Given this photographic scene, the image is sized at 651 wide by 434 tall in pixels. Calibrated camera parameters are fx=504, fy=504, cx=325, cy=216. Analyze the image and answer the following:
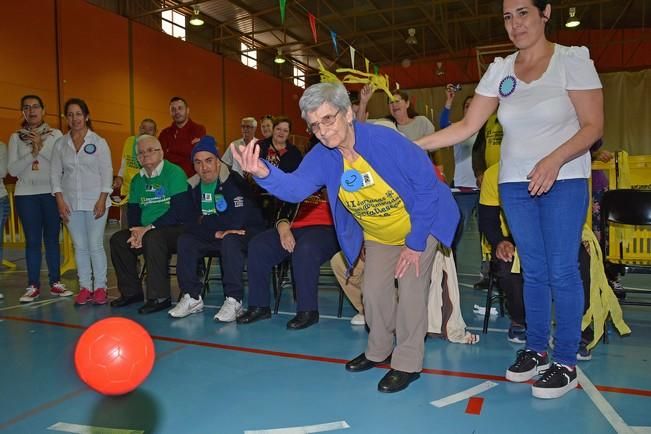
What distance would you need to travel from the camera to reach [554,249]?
7.11 feet

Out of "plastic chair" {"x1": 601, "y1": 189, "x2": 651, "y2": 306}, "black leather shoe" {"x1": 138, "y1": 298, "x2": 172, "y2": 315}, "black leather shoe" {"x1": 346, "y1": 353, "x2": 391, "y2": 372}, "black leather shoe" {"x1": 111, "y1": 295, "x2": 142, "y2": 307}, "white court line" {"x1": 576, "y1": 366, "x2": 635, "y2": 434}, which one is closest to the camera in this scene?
"white court line" {"x1": 576, "y1": 366, "x2": 635, "y2": 434}

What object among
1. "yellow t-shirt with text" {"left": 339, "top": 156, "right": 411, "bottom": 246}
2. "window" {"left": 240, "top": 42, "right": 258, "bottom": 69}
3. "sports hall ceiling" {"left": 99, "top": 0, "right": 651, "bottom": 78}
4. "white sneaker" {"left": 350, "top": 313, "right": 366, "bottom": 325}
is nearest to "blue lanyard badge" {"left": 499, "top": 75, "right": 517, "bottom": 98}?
"yellow t-shirt with text" {"left": 339, "top": 156, "right": 411, "bottom": 246}

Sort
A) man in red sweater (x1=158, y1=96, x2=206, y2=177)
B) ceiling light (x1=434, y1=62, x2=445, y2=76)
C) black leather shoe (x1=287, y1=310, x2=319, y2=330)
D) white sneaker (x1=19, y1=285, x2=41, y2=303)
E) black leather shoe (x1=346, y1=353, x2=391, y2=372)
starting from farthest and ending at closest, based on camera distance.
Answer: ceiling light (x1=434, y1=62, x2=445, y2=76) → man in red sweater (x1=158, y1=96, x2=206, y2=177) → white sneaker (x1=19, y1=285, x2=41, y2=303) → black leather shoe (x1=287, y1=310, x2=319, y2=330) → black leather shoe (x1=346, y1=353, x2=391, y2=372)

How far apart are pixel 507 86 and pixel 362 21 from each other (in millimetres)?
16234

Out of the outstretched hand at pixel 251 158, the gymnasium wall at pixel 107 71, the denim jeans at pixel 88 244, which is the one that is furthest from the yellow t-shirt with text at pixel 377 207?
the gymnasium wall at pixel 107 71

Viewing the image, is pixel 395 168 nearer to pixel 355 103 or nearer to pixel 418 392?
pixel 418 392

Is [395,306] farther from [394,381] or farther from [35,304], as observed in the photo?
[35,304]

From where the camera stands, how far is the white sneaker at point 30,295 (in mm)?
4598

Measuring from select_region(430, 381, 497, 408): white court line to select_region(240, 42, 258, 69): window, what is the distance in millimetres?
17551

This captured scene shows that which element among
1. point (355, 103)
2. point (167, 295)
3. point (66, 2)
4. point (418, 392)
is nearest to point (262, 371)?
point (418, 392)

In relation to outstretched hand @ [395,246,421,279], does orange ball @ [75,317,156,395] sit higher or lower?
lower

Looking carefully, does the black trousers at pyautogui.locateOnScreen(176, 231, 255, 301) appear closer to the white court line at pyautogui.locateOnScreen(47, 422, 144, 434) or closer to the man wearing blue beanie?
the man wearing blue beanie

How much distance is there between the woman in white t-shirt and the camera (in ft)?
6.69

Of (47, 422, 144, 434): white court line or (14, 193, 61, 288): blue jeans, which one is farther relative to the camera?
(14, 193, 61, 288): blue jeans
